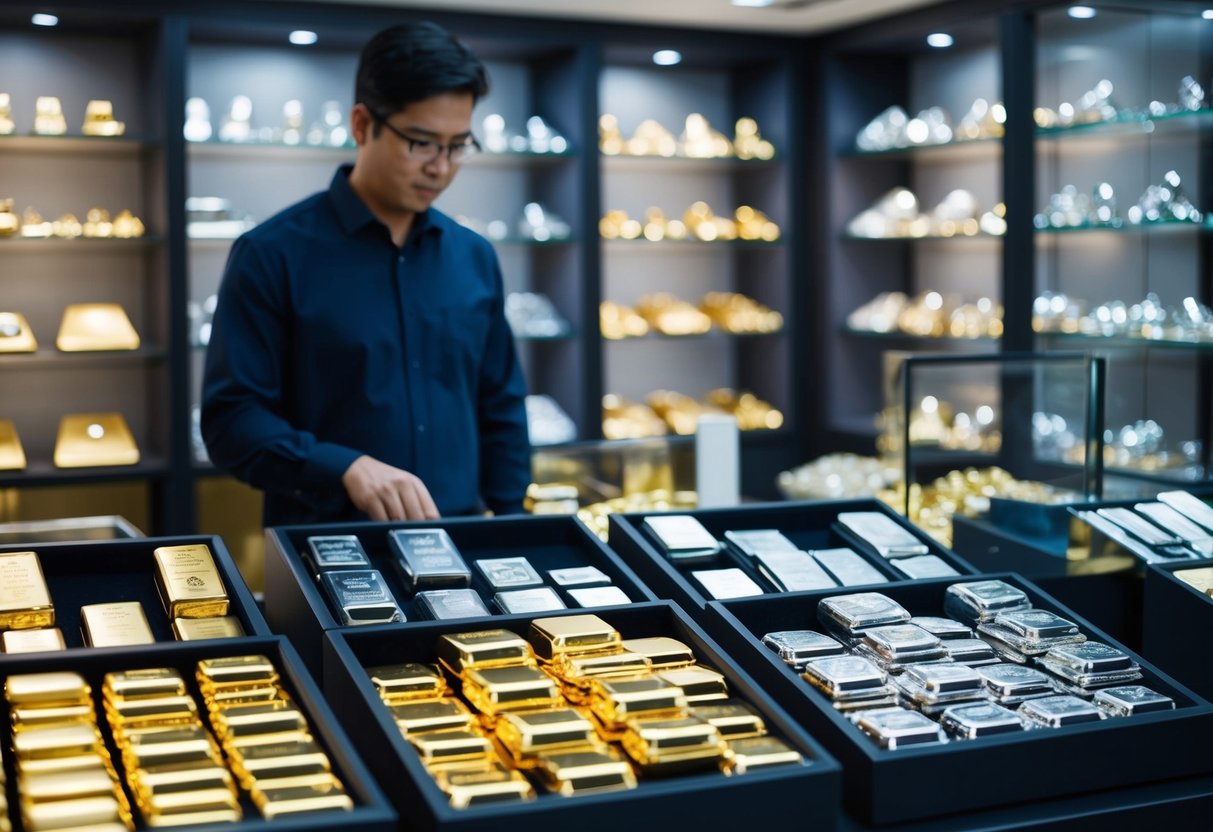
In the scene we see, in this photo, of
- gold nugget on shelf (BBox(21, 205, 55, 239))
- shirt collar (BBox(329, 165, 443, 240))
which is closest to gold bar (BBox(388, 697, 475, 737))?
shirt collar (BBox(329, 165, 443, 240))

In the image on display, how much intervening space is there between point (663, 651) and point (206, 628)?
414 mm

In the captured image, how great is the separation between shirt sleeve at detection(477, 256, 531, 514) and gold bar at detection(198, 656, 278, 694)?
116cm

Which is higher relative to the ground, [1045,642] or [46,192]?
[46,192]

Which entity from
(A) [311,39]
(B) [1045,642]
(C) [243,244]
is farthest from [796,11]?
(B) [1045,642]

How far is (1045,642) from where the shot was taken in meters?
1.32

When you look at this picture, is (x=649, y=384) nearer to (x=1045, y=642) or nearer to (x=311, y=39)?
(x=311, y=39)

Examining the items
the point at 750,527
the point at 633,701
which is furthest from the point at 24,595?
the point at 750,527

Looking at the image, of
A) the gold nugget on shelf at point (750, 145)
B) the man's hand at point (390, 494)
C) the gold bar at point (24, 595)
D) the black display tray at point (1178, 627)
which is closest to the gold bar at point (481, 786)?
the gold bar at point (24, 595)

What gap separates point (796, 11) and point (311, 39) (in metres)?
1.69

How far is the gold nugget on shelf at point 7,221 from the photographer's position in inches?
169

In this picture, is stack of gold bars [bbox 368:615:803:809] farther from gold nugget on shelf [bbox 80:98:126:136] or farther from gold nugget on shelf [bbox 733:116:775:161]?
gold nugget on shelf [bbox 733:116:775:161]

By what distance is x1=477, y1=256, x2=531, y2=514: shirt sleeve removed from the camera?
2279 millimetres

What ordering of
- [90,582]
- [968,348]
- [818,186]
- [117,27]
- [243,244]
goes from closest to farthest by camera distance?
[90,582]
[243,244]
[117,27]
[968,348]
[818,186]

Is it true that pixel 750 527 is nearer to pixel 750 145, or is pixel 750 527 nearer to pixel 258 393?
pixel 258 393
